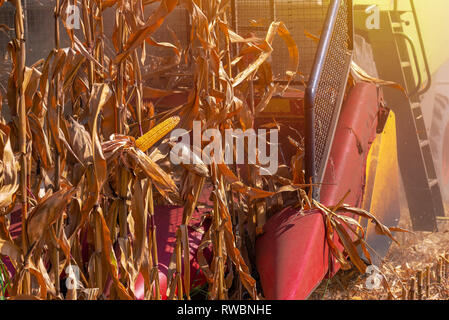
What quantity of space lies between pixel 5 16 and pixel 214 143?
4770 millimetres

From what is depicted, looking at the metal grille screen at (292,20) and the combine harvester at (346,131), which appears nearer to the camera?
the combine harvester at (346,131)

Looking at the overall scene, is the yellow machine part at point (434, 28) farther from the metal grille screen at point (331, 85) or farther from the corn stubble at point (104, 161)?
the corn stubble at point (104, 161)

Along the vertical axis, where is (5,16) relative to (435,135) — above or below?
above

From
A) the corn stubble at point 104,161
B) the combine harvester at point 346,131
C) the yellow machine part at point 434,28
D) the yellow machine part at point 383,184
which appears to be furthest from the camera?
the yellow machine part at point 434,28

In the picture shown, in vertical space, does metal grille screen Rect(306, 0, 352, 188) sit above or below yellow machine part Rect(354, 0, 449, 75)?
below

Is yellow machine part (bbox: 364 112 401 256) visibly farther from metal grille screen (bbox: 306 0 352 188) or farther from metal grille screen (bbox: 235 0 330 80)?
metal grille screen (bbox: 235 0 330 80)

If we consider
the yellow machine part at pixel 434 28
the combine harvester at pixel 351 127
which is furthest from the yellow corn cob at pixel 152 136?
the yellow machine part at pixel 434 28

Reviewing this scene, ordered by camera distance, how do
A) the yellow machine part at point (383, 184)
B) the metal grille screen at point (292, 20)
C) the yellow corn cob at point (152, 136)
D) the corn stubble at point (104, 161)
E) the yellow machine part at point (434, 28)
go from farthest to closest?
the yellow machine part at point (434, 28) → the metal grille screen at point (292, 20) → the yellow machine part at point (383, 184) → the yellow corn cob at point (152, 136) → the corn stubble at point (104, 161)

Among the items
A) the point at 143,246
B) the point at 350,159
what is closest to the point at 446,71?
the point at 350,159

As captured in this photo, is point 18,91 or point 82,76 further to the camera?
point 82,76

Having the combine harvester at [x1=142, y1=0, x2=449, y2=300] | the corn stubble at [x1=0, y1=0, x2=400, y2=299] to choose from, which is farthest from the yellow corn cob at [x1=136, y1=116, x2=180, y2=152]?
the combine harvester at [x1=142, y1=0, x2=449, y2=300]

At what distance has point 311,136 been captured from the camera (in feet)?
8.52

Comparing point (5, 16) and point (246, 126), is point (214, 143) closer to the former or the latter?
point (246, 126)

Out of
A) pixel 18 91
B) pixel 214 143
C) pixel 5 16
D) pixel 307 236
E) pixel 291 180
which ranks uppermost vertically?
pixel 5 16
